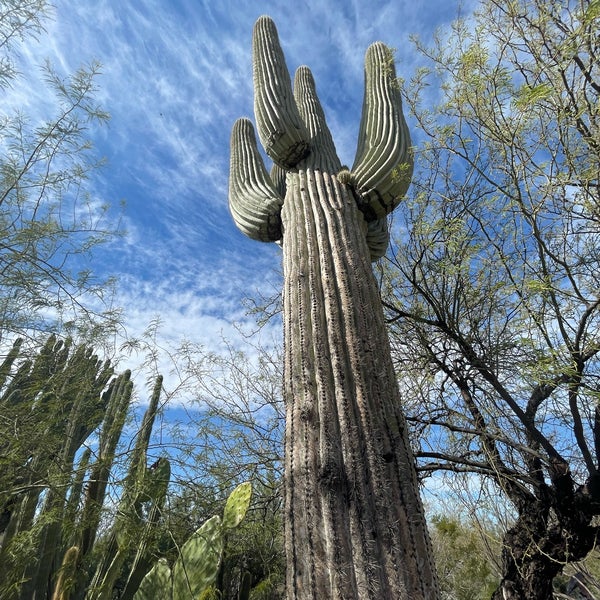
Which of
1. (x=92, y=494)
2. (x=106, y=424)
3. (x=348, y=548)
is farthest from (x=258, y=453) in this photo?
(x=348, y=548)

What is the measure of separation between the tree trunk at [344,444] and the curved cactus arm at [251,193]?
0.63 m

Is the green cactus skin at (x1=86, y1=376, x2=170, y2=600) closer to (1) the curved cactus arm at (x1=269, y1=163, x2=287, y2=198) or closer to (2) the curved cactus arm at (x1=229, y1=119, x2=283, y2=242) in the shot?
(2) the curved cactus arm at (x1=229, y1=119, x2=283, y2=242)

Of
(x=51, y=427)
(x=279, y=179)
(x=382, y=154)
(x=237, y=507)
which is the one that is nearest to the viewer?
(x=51, y=427)

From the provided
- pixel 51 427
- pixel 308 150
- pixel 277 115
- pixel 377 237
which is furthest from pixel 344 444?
pixel 277 115

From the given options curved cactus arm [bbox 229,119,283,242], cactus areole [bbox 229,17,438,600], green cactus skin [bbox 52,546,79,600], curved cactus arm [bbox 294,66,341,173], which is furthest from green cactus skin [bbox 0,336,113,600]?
curved cactus arm [bbox 294,66,341,173]

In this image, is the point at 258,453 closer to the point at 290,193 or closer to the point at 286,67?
the point at 290,193

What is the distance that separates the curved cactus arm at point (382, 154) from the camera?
112 inches

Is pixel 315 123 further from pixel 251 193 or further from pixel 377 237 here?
pixel 377 237

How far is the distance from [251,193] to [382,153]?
99 cm

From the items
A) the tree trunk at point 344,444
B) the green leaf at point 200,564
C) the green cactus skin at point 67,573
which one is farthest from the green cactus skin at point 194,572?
the tree trunk at point 344,444

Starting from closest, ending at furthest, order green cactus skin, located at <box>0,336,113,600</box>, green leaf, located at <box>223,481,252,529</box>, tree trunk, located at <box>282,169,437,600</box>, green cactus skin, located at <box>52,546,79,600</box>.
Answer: tree trunk, located at <box>282,169,437,600</box>
green cactus skin, located at <box>0,336,113,600</box>
green cactus skin, located at <box>52,546,79,600</box>
green leaf, located at <box>223,481,252,529</box>

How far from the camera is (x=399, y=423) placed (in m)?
1.87

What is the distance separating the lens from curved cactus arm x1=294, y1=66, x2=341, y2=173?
3.15m

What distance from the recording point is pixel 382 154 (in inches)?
115
